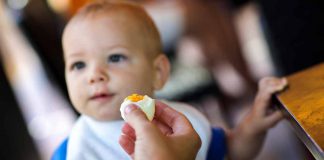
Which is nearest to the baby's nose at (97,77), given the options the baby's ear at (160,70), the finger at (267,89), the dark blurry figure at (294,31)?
the baby's ear at (160,70)

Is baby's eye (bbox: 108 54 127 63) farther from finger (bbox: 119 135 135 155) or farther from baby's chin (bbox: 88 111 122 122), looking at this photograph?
finger (bbox: 119 135 135 155)

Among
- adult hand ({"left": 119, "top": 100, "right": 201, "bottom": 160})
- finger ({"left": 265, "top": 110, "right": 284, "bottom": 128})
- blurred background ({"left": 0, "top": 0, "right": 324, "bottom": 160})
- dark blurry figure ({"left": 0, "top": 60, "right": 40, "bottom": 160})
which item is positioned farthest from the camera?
blurred background ({"left": 0, "top": 0, "right": 324, "bottom": 160})

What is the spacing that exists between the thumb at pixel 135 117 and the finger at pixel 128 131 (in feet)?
0.06

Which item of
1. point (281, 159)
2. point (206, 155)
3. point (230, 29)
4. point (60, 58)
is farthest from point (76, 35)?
point (230, 29)

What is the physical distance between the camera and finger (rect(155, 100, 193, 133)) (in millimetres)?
A: 584

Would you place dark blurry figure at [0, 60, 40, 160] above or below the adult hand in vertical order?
below

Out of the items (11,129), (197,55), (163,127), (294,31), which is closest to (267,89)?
(163,127)

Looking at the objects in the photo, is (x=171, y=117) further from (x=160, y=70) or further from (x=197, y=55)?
(x=197, y=55)

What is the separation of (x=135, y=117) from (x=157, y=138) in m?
0.04

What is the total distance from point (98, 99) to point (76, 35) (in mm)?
109

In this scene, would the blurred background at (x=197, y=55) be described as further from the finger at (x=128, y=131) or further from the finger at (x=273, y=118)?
the finger at (x=128, y=131)

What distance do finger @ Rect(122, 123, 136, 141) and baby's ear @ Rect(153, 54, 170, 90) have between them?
24 centimetres

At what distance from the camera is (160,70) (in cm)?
83

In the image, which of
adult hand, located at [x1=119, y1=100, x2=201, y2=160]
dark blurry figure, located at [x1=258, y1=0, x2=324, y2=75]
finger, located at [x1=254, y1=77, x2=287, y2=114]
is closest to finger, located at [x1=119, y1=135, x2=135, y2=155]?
adult hand, located at [x1=119, y1=100, x2=201, y2=160]
